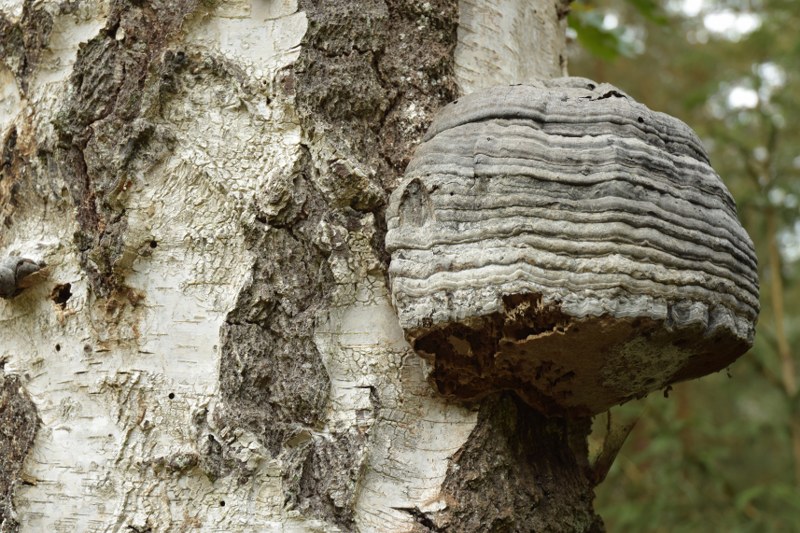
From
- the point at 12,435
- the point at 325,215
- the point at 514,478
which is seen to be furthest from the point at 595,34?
the point at 12,435

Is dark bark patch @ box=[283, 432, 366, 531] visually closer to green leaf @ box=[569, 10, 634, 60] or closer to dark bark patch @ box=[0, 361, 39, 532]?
dark bark patch @ box=[0, 361, 39, 532]

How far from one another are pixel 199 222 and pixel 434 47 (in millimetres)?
619

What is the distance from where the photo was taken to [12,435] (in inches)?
64.7

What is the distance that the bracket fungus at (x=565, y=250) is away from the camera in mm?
1380

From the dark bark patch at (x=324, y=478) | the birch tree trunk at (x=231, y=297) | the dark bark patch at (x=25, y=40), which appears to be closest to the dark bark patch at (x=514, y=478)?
the birch tree trunk at (x=231, y=297)

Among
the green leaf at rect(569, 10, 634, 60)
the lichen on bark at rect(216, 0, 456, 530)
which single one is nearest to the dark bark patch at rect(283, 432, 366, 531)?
the lichen on bark at rect(216, 0, 456, 530)

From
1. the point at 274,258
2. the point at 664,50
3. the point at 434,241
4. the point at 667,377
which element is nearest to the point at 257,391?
the point at 274,258

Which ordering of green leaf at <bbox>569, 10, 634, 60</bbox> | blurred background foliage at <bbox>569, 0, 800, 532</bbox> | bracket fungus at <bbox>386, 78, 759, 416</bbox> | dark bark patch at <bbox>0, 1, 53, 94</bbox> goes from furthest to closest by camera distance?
blurred background foliage at <bbox>569, 0, 800, 532</bbox>, green leaf at <bbox>569, 10, 634, 60</bbox>, dark bark patch at <bbox>0, 1, 53, 94</bbox>, bracket fungus at <bbox>386, 78, 759, 416</bbox>

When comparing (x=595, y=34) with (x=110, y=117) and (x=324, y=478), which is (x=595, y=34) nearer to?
(x=110, y=117)

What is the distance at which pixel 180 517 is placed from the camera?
1.46 metres

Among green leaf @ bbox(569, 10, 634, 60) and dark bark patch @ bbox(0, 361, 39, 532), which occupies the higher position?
green leaf @ bbox(569, 10, 634, 60)

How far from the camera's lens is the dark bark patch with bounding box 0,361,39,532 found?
1.59 meters

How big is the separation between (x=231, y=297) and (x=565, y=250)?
0.60m

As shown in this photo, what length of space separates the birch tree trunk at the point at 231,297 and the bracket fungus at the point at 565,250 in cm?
13
